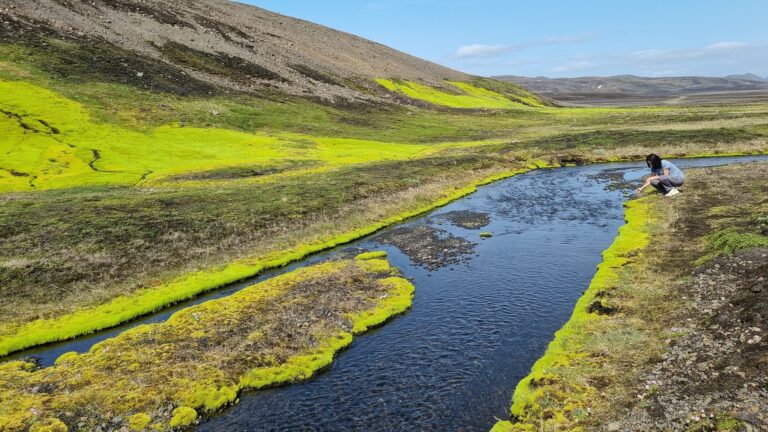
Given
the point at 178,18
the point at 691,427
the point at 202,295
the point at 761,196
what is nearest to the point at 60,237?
the point at 202,295

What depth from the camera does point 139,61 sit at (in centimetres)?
11688

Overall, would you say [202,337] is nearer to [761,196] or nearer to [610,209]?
[610,209]

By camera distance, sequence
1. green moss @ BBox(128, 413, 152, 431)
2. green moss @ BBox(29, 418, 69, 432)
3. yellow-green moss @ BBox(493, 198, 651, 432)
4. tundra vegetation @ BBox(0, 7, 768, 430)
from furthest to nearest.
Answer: tundra vegetation @ BBox(0, 7, 768, 430)
green moss @ BBox(128, 413, 152, 431)
green moss @ BBox(29, 418, 69, 432)
yellow-green moss @ BBox(493, 198, 651, 432)

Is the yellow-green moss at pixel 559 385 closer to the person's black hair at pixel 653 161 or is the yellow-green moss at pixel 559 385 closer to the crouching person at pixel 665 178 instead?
the person's black hair at pixel 653 161

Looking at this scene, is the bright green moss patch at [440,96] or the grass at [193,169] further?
the bright green moss patch at [440,96]

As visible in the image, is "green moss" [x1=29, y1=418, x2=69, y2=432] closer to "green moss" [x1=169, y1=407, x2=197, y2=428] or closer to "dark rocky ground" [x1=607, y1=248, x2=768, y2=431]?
"green moss" [x1=169, y1=407, x2=197, y2=428]

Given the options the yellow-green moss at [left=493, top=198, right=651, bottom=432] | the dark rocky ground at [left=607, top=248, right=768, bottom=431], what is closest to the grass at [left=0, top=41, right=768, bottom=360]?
the yellow-green moss at [left=493, top=198, right=651, bottom=432]

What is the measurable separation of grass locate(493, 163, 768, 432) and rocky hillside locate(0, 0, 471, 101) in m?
102

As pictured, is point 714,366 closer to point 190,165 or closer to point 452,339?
point 452,339

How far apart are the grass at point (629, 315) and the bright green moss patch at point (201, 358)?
9.16 m

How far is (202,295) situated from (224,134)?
66672 mm

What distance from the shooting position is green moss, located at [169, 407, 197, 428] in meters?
18.5

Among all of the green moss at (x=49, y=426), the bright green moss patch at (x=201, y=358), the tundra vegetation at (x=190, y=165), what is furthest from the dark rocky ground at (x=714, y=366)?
the green moss at (x=49, y=426)

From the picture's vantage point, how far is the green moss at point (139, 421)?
18.0 metres
